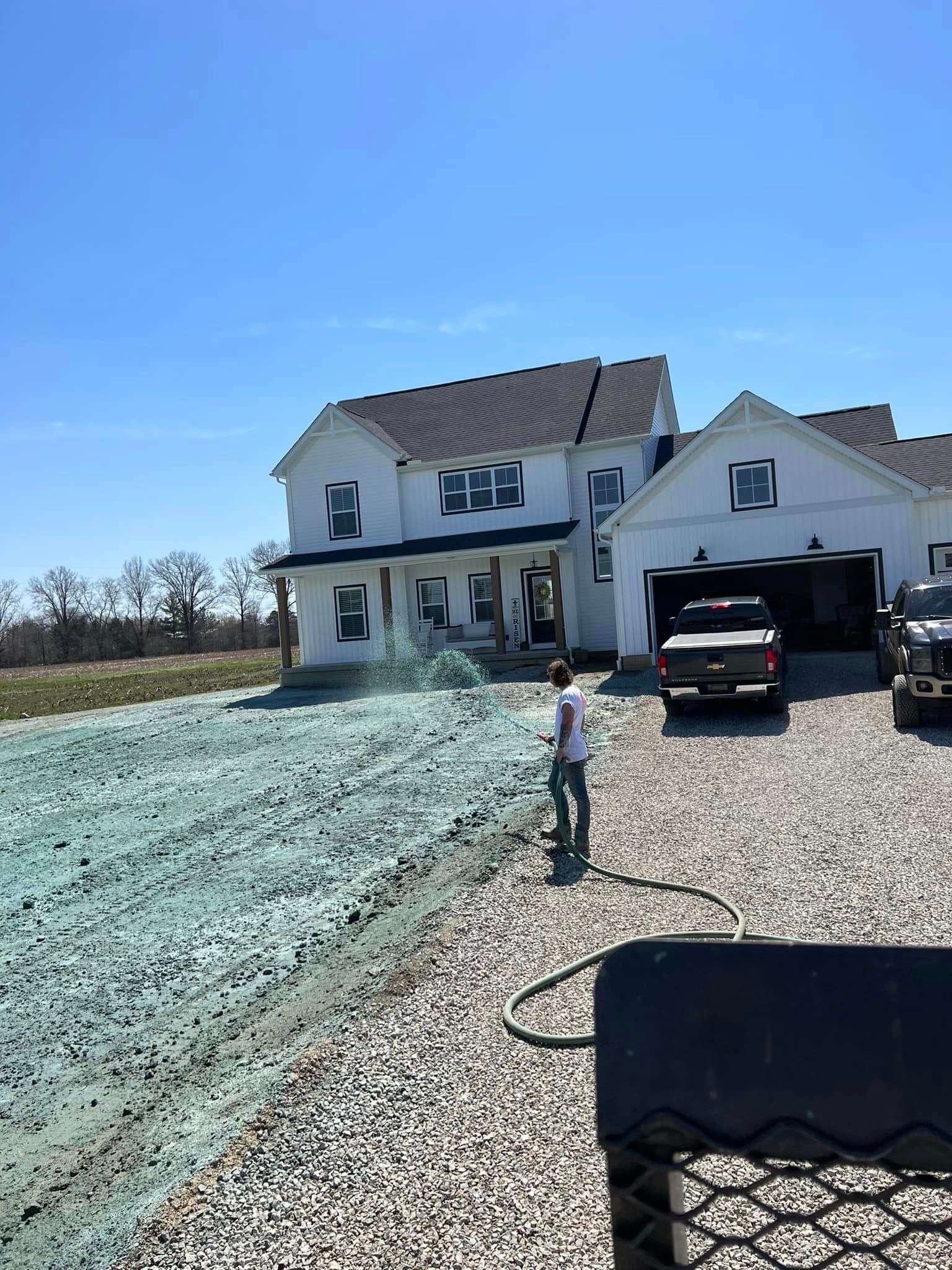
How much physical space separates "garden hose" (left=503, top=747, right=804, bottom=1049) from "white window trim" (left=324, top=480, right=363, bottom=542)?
22304mm

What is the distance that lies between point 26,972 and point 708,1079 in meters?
7.73

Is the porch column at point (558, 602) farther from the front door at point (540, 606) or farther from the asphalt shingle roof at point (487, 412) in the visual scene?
the asphalt shingle roof at point (487, 412)

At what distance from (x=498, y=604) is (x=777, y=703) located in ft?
40.3

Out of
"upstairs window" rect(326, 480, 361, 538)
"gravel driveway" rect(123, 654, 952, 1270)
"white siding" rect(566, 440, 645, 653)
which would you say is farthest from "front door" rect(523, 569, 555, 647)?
"gravel driveway" rect(123, 654, 952, 1270)

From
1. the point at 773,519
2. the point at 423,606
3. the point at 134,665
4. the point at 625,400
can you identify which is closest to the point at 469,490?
the point at 423,606

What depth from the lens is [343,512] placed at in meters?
30.6

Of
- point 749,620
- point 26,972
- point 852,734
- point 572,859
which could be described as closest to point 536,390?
point 749,620

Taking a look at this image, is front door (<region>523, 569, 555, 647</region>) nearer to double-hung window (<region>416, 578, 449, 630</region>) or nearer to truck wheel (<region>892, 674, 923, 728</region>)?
double-hung window (<region>416, 578, 449, 630</region>)

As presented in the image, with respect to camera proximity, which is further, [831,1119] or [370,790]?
[370,790]

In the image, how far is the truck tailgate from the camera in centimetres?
1524

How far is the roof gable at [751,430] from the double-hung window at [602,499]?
16.4 feet

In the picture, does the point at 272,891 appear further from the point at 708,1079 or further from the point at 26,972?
the point at 708,1079

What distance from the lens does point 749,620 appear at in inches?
685

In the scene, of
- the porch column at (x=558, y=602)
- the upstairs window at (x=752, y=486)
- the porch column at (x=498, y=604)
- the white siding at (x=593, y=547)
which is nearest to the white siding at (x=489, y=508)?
the white siding at (x=593, y=547)
